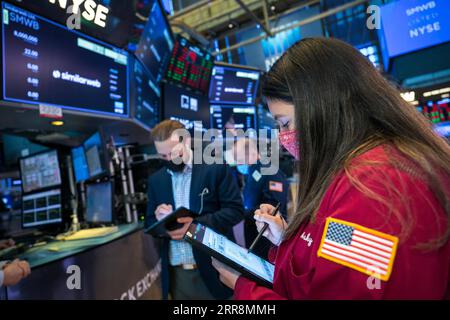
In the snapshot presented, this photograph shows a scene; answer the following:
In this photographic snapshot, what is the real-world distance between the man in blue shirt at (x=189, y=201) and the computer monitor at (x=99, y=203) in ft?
2.20

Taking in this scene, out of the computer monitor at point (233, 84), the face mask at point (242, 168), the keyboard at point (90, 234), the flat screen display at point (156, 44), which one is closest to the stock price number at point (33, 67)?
the flat screen display at point (156, 44)

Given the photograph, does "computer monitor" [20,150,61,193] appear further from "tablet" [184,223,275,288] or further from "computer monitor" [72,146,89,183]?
"tablet" [184,223,275,288]

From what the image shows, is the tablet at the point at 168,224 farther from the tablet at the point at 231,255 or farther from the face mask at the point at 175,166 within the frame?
the tablet at the point at 231,255

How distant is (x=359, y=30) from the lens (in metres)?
6.43

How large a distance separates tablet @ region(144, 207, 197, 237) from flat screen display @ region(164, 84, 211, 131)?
194 cm

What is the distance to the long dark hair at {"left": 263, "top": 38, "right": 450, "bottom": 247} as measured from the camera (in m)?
0.75

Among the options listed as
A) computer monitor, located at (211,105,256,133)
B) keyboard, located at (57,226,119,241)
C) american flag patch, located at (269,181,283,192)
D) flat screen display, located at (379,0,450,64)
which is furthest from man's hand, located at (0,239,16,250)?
flat screen display, located at (379,0,450,64)

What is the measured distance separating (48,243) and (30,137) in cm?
121

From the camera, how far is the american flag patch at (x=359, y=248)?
1.94 ft

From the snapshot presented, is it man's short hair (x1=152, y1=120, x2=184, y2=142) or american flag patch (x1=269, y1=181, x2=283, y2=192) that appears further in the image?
american flag patch (x1=269, y1=181, x2=283, y2=192)

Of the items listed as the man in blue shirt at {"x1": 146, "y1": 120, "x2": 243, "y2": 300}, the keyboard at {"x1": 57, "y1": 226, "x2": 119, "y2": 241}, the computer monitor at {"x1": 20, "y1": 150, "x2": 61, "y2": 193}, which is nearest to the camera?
the man in blue shirt at {"x1": 146, "y1": 120, "x2": 243, "y2": 300}

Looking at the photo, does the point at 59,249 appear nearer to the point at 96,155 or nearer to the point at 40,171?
the point at 96,155

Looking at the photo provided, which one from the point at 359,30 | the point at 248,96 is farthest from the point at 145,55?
the point at 359,30
